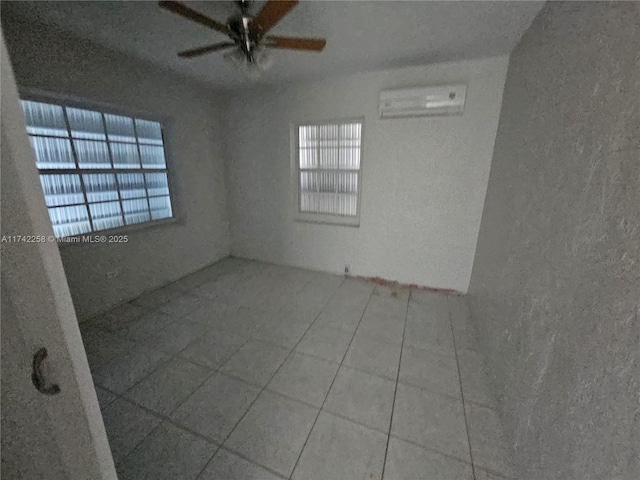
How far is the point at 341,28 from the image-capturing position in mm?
1890

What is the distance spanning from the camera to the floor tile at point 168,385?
4.85 ft

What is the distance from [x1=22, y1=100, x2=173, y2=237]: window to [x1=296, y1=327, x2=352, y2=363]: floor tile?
7.35 feet

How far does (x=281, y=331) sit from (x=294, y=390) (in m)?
0.64

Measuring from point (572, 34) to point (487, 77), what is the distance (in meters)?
1.33

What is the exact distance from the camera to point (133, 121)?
2.62 m

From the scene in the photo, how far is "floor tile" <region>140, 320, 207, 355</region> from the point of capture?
6.40 feet

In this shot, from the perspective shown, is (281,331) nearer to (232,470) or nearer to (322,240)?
(232,470)

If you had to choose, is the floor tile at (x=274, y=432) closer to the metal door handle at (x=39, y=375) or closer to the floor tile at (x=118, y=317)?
the metal door handle at (x=39, y=375)

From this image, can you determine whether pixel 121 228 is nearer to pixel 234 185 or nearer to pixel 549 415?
pixel 234 185

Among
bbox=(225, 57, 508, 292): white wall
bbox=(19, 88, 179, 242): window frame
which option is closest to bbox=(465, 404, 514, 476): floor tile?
bbox=(225, 57, 508, 292): white wall

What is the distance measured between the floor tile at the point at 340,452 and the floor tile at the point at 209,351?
900 mm

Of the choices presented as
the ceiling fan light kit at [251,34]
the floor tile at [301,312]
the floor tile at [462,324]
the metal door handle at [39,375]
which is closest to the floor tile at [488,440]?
the floor tile at [462,324]

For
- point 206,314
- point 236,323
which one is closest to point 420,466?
point 236,323

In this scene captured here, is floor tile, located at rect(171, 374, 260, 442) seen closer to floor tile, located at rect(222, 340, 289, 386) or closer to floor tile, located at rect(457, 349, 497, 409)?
floor tile, located at rect(222, 340, 289, 386)
